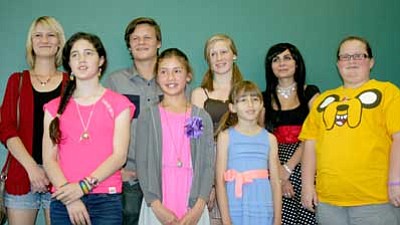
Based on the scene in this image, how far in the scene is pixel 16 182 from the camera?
8.19 ft

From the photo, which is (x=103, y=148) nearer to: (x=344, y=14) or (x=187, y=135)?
(x=187, y=135)

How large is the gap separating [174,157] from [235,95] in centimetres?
48

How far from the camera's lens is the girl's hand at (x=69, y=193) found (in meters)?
2.15

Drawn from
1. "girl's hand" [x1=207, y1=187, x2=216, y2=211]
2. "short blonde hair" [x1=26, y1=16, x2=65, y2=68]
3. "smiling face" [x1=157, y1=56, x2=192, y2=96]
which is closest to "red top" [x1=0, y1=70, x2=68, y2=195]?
"short blonde hair" [x1=26, y1=16, x2=65, y2=68]

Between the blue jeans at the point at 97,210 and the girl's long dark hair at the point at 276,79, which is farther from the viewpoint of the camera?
the girl's long dark hair at the point at 276,79

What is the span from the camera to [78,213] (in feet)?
7.06

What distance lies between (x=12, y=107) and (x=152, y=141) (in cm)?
74

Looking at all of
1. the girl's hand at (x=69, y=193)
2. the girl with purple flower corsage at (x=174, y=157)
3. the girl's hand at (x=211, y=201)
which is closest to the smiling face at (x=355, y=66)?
the girl with purple flower corsage at (x=174, y=157)

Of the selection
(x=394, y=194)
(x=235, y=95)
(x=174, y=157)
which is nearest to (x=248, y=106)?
(x=235, y=95)

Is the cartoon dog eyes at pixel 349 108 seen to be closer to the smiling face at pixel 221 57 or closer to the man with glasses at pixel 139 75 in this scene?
the smiling face at pixel 221 57

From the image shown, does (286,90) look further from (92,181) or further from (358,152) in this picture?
(92,181)

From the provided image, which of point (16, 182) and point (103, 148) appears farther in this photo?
point (16, 182)

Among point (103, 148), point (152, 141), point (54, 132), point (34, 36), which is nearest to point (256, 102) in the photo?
point (152, 141)

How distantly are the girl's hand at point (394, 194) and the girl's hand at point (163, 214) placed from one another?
99cm
